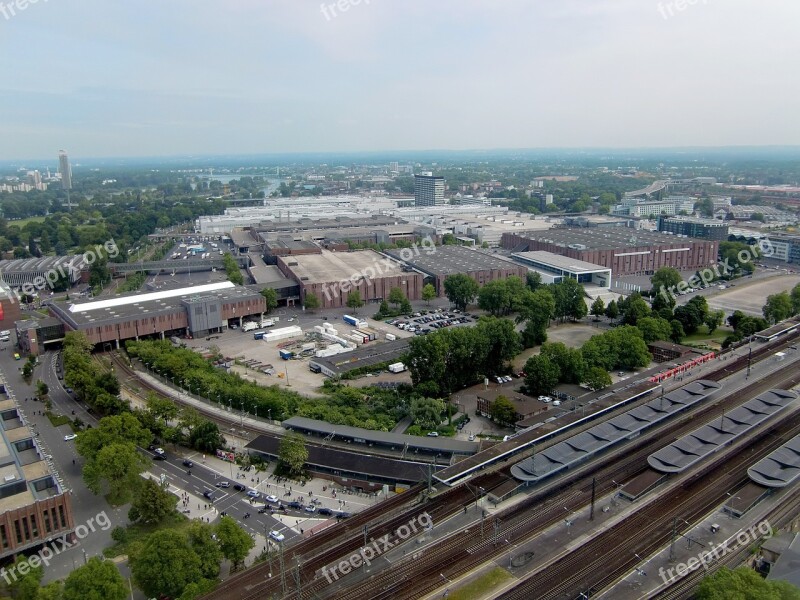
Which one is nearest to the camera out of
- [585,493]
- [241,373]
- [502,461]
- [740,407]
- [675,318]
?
[585,493]

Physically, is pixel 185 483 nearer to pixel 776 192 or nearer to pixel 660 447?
pixel 660 447

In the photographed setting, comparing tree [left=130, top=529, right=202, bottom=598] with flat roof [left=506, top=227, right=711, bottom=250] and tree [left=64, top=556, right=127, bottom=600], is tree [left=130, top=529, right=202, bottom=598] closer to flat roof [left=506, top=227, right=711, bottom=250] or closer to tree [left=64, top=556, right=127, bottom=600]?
tree [left=64, top=556, right=127, bottom=600]

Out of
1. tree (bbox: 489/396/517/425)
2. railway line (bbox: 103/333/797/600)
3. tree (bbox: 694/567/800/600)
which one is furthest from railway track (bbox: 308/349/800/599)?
tree (bbox: 694/567/800/600)

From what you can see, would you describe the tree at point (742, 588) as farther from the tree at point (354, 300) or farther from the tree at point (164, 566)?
the tree at point (354, 300)

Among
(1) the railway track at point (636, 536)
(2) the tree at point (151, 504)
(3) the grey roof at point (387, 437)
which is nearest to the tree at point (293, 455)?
(3) the grey roof at point (387, 437)

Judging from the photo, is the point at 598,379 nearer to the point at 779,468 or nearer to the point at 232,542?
the point at 779,468

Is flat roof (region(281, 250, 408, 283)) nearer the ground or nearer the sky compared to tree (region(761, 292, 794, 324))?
nearer the sky

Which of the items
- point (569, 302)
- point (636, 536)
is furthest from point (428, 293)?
point (636, 536)

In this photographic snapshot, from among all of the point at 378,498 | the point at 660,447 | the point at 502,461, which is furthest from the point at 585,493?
the point at 378,498
